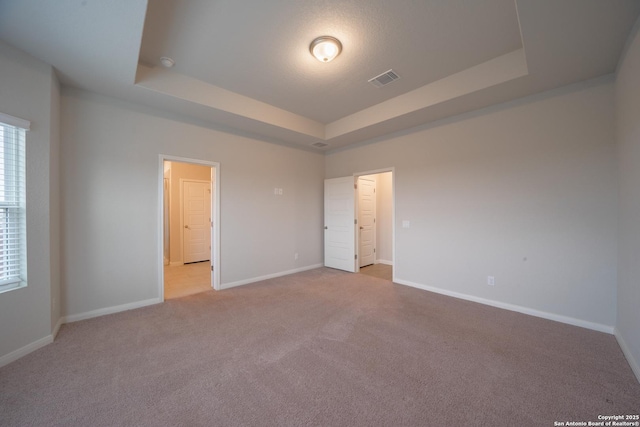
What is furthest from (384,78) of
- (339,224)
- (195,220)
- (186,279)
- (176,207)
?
(176,207)

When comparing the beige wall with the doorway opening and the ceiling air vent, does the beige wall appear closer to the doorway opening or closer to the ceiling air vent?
the doorway opening

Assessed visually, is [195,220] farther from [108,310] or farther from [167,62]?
[167,62]

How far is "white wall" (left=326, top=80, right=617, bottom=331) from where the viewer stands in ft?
8.74

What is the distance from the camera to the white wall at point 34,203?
2.10m

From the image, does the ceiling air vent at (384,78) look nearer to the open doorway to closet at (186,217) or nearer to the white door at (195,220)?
the open doorway to closet at (186,217)

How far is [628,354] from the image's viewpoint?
2.09 metres

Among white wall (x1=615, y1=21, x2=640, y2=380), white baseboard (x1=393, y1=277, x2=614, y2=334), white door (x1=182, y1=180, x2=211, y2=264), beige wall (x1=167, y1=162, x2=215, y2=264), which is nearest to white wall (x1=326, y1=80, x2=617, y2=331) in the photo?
white baseboard (x1=393, y1=277, x2=614, y2=334)

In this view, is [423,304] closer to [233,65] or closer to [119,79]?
[233,65]

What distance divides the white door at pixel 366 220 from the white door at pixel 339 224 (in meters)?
0.38

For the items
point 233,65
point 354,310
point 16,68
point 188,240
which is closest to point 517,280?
point 354,310

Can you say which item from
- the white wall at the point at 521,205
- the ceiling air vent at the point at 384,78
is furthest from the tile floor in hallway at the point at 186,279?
the ceiling air vent at the point at 384,78

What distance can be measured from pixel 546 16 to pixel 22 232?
4846 mm

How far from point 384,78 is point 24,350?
4.71 m

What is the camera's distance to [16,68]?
217cm
